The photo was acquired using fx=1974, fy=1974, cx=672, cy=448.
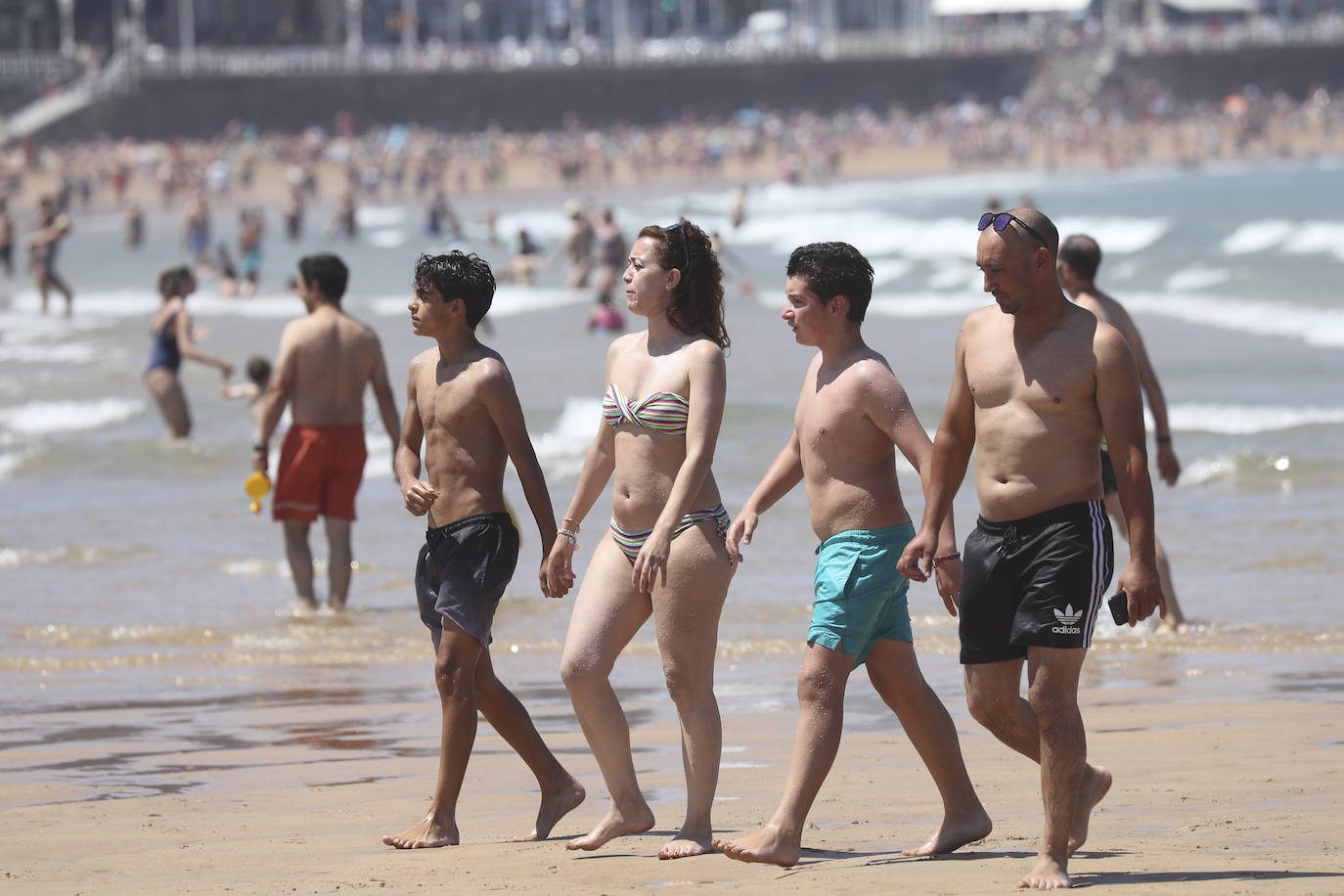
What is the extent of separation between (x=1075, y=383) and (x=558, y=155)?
225 feet

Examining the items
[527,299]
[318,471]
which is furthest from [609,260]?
[318,471]

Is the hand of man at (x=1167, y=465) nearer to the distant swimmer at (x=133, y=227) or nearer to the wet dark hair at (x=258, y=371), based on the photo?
the wet dark hair at (x=258, y=371)

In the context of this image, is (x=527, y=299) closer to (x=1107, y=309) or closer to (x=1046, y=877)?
(x=1107, y=309)

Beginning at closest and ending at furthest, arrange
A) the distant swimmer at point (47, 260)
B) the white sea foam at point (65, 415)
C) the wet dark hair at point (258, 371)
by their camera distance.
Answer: the wet dark hair at point (258, 371), the white sea foam at point (65, 415), the distant swimmer at point (47, 260)

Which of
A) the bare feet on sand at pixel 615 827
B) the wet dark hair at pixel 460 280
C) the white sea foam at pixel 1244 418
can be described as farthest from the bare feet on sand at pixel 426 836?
the white sea foam at pixel 1244 418

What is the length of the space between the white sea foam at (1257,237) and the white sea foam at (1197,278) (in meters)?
5.08

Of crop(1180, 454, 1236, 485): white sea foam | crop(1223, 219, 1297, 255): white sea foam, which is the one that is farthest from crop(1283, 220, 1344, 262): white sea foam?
crop(1180, 454, 1236, 485): white sea foam

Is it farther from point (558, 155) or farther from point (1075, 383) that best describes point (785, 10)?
point (1075, 383)

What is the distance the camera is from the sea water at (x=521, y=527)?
7172mm

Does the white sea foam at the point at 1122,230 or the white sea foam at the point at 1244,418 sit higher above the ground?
the white sea foam at the point at 1244,418

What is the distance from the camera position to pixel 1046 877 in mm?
3951

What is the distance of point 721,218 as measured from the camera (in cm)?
5694

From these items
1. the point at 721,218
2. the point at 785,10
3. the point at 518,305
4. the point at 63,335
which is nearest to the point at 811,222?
the point at 721,218

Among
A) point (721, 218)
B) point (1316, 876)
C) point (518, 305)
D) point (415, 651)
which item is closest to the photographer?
point (1316, 876)
